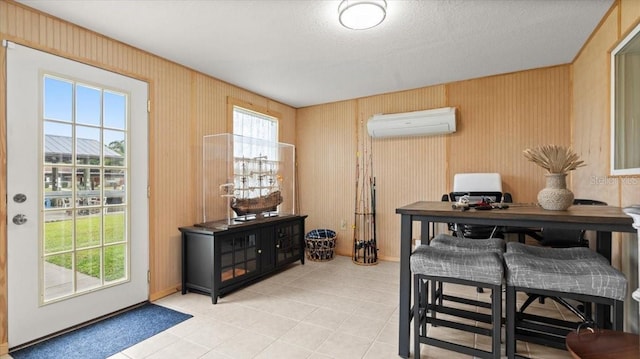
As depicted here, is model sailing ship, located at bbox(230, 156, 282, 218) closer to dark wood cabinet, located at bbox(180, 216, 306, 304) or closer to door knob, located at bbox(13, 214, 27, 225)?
dark wood cabinet, located at bbox(180, 216, 306, 304)

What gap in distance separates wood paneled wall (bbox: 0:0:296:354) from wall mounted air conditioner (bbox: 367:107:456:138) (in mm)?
1975

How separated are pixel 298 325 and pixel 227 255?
105 cm

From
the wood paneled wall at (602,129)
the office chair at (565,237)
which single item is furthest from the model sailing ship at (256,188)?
the wood paneled wall at (602,129)

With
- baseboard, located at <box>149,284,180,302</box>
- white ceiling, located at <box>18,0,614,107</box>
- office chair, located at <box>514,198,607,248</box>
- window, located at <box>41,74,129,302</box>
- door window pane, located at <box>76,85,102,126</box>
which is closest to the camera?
white ceiling, located at <box>18,0,614,107</box>

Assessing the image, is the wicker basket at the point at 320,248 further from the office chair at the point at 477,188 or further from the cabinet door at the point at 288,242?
the office chair at the point at 477,188

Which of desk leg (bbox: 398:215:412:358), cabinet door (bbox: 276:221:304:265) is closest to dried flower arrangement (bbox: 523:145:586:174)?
desk leg (bbox: 398:215:412:358)

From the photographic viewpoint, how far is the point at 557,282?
150cm

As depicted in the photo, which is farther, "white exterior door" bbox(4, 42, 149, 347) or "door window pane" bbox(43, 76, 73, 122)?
"door window pane" bbox(43, 76, 73, 122)

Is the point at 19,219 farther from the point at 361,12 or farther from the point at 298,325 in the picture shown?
the point at 361,12

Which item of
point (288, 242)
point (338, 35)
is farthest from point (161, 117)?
point (288, 242)

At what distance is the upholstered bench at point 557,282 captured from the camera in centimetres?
143

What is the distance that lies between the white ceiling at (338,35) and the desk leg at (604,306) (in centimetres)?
162

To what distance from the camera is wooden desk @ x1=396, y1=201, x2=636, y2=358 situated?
1463mm

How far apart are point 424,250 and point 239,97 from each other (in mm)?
3055
